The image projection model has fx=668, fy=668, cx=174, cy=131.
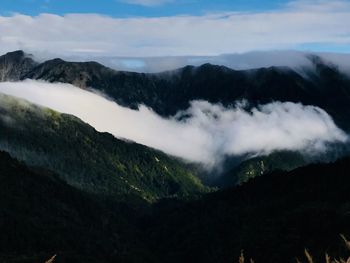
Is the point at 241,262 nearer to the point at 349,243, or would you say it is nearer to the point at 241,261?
the point at 241,261

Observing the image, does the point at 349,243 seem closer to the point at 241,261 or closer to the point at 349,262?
the point at 349,262

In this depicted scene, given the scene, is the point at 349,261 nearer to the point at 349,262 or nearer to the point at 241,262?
the point at 349,262

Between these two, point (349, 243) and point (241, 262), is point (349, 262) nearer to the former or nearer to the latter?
point (349, 243)

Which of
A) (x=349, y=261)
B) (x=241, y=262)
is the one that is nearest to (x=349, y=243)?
(x=349, y=261)

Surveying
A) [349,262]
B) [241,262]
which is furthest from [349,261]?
[241,262]

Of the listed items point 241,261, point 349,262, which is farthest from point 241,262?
point 349,262
